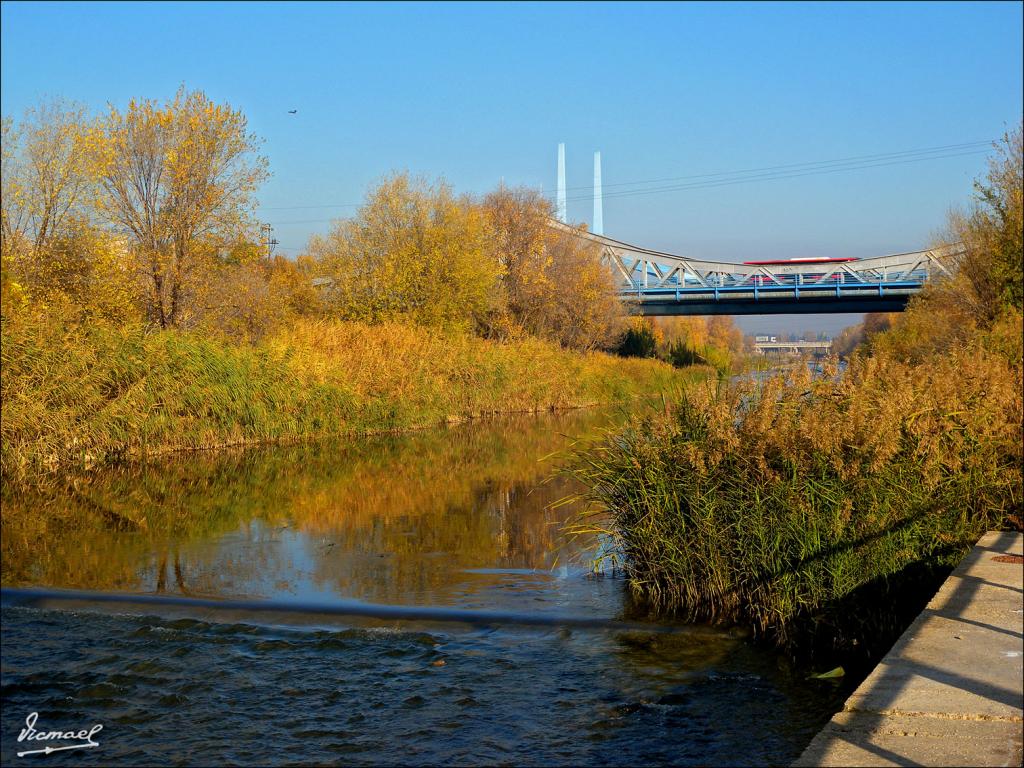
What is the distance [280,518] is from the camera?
14.4 m

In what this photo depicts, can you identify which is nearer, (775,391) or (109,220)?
(775,391)

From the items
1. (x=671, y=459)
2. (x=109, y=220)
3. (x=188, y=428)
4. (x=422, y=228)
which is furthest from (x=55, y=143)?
(x=671, y=459)

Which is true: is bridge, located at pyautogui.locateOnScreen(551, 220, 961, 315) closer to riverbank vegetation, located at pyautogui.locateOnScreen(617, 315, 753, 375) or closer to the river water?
riverbank vegetation, located at pyautogui.locateOnScreen(617, 315, 753, 375)

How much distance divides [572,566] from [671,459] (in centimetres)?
239

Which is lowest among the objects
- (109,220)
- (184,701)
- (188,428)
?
(184,701)

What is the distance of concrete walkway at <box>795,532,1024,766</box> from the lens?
173 inches

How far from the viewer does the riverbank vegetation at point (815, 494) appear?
26.8 feet

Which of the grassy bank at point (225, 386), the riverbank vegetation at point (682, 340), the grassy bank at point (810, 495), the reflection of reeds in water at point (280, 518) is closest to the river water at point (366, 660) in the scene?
the reflection of reeds in water at point (280, 518)

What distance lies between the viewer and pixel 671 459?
362 inches

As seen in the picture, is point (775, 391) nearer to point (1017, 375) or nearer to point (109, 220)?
point (1017, 375)

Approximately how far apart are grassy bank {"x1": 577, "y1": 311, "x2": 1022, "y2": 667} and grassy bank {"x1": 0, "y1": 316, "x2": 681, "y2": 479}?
141 cm

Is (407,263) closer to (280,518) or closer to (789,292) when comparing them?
(280,518)

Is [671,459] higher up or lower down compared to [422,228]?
lower down

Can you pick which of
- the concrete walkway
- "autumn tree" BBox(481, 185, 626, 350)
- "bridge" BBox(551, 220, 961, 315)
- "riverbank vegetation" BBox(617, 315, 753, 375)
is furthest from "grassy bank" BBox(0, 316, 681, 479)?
"bridge" BBox(551, 220, 961, 315)
